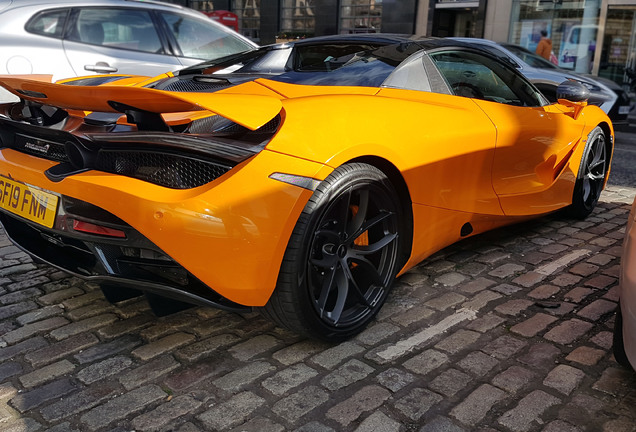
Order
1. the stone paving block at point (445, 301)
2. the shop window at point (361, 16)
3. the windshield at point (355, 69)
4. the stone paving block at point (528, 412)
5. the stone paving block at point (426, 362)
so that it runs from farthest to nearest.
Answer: the shop window at point (361, 16), the stone paving block at point (445, 301), the windshield at point (355, 69), the stone paving block at point (426, 362), the stone paving block at point (528, 412)

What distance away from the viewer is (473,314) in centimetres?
287

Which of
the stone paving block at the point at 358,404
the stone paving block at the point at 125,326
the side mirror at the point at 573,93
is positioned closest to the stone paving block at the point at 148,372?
the stone paving block at the point at 125,326

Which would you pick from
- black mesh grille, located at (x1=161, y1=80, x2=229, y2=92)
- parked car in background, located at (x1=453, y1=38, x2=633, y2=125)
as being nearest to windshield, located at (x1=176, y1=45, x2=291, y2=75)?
black mesh grille, located at (x1=161, y1=80, x2=229, y2=92)

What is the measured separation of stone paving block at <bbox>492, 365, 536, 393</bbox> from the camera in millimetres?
2248

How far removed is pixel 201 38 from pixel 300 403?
15.2 ft

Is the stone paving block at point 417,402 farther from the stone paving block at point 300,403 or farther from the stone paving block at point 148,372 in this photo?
the stone paving block at point 148,372

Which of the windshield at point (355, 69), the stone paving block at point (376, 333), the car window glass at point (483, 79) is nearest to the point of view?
the stone paving block at point (376, 333)

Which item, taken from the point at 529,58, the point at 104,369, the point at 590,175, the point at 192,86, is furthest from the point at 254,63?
the point at 529,58

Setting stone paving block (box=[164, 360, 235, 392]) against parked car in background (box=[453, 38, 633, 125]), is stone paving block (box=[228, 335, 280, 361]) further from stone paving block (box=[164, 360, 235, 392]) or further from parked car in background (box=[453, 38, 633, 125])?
parked car in background (box=[453, 38, 633, 125])

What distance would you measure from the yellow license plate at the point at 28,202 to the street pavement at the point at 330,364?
1.84ft

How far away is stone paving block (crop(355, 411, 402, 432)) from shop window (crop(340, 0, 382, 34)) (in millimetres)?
17502

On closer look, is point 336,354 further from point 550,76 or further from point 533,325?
point 550,76

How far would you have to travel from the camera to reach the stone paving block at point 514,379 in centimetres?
225

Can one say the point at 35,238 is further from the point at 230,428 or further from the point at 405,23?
the point at 405,23
